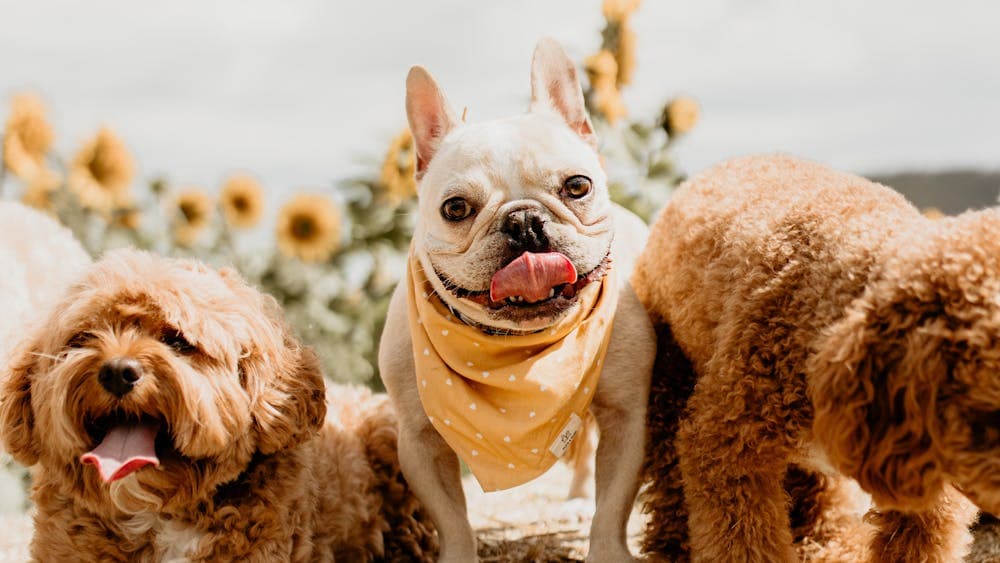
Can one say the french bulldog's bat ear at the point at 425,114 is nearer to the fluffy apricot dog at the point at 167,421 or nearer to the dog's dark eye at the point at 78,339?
the fluffy apricot dog at the point at 167,421

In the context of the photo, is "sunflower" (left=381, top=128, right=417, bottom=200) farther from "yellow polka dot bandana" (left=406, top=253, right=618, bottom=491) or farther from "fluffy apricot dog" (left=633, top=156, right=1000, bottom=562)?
"yellow polka dot bandana" (left=406, top=253, right=618, bottom=491)

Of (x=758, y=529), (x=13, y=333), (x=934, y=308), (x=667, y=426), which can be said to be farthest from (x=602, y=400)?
(x=13, y=333)

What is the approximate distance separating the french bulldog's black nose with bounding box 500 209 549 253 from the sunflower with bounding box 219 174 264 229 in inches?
149

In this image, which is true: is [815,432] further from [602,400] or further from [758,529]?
[602,400]

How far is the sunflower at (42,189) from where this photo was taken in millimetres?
6422

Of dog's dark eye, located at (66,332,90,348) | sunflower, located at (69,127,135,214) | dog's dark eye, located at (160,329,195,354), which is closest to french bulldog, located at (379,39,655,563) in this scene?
dog's dark eye, located at (160,329,195,354)

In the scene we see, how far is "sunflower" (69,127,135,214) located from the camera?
20.6 ft

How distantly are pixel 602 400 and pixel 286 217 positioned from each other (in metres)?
3.45

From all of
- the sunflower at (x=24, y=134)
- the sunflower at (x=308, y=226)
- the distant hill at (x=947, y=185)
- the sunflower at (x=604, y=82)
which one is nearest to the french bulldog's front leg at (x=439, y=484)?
the sunflower at (x=308, y=226)

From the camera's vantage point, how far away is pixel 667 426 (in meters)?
3.62

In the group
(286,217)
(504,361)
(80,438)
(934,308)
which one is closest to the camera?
(934,308)

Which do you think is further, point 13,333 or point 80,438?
point 13,333

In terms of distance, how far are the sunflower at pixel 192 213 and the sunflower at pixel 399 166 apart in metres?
1.21

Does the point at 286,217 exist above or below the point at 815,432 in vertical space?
below
